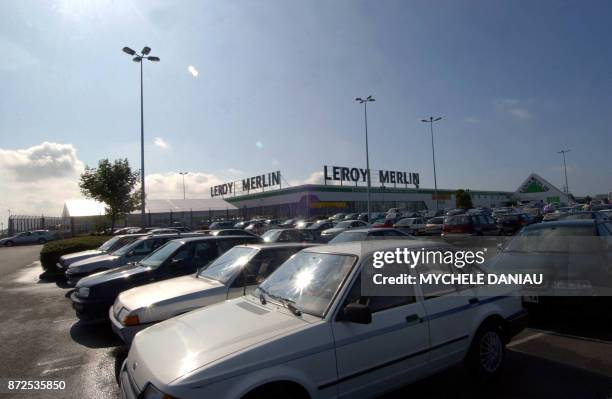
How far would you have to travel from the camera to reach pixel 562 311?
18.3ft

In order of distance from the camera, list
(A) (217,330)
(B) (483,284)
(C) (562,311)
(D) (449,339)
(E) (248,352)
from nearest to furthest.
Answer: (E) (248,352) < (A) (217,330) < (D) (449,339) < (B) (483,284) < (C) (562,311)

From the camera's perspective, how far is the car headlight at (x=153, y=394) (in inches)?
101

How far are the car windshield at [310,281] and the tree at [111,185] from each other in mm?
23795

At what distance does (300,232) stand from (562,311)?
10920mm

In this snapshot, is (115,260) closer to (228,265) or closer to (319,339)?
(228,265)

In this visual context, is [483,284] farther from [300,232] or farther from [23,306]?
[300,232]

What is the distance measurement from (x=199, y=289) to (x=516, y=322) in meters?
4.07

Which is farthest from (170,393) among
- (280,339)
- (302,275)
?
(302,275)

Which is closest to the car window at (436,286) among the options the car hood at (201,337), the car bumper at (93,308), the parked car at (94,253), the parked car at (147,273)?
the car hood at (201,337)

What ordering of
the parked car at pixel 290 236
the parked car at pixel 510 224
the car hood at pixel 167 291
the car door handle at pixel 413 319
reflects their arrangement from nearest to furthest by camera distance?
the car door handle at pixel 413 319, the car hood at pixel 167 291, the parked car at pixel 290 236, the parked car at pixel 510 224

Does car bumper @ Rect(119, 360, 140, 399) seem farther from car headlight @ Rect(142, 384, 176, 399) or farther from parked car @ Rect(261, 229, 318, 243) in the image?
parked car @ Rect(261, 229, 318, 243)

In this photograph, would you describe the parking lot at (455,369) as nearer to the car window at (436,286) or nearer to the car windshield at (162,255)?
the car window at (436,286)

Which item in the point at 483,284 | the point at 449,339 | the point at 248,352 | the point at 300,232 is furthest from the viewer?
the point at 300,232

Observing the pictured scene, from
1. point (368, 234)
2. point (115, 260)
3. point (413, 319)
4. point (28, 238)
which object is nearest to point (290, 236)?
point (368, 234)
